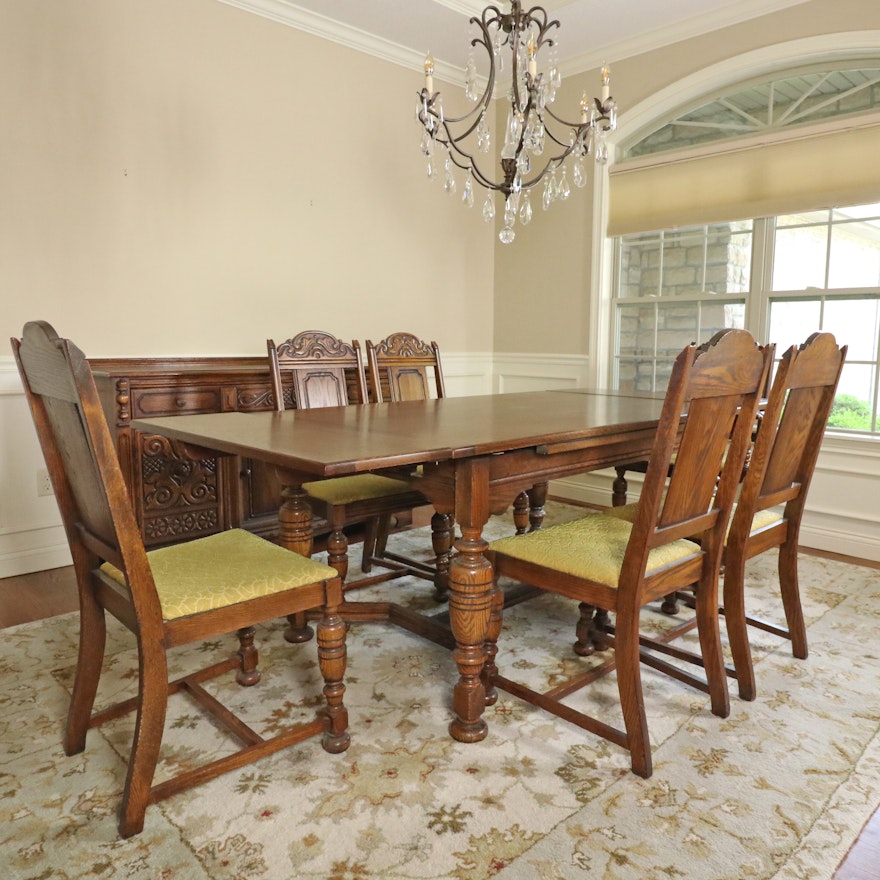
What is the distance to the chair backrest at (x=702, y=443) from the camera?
1.46 meters

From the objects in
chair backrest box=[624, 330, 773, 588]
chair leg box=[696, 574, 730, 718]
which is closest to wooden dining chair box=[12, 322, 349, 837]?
chair backrest box=[624, 330, 773, 588]

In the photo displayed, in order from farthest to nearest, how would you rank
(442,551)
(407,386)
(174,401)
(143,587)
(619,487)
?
1. (407,386)
2. (174,401)
3. (619,487)
4. (442,551)
5. (143,587)

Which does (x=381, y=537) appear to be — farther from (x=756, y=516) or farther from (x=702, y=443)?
(x=702, y=443)

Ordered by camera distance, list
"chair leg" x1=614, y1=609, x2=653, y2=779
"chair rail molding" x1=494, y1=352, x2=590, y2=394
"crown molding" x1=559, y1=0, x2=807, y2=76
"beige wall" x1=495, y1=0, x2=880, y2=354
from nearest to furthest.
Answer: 1. "chair leg" x1=614, y1=609, x2=653, y2=779
2. "beige wall" x1=495, y1=0, x2=880, y2=354
3. "crown molding" x1=559, y1=0, x2=807, y2=76
4. "chair rail molding" x1=494, y1=352, x2=590, y2=394

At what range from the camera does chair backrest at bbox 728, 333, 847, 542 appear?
1.78 m

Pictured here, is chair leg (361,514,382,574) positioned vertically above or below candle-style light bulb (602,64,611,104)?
below

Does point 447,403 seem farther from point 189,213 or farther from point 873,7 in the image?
point 873,7

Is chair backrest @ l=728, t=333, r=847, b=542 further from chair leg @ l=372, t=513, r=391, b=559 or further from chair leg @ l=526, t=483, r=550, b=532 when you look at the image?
chair leg @ l=372, t=513, r=391, b=559

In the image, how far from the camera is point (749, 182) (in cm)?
348

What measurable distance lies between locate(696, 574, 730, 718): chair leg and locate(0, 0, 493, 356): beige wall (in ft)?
8.73

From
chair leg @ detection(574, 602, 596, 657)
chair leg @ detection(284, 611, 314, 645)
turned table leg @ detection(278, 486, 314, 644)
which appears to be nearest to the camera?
turned table leg @ detection(278, 486, 314, 644)

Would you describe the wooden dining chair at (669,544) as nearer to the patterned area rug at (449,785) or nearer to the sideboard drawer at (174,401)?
the patterned area rug at (449,785)

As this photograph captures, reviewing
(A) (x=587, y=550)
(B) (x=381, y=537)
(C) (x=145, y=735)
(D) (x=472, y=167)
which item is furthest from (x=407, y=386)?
(C) (x=145, y=735)

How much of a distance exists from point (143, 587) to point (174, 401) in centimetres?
174
